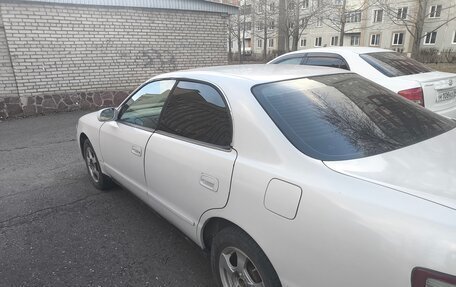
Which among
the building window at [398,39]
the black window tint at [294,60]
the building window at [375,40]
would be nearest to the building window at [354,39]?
the building window at [375,40]

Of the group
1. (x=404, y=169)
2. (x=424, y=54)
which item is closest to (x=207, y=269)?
(x=404, y=169)

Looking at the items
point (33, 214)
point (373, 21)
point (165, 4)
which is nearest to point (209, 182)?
point (33, 214)

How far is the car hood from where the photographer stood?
1.46 meters

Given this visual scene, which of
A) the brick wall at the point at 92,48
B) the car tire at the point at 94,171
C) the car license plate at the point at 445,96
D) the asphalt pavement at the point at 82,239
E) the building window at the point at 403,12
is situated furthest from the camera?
the building window at the point at 403,12

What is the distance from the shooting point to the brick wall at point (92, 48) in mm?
8938

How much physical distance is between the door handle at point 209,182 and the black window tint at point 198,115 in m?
0.22

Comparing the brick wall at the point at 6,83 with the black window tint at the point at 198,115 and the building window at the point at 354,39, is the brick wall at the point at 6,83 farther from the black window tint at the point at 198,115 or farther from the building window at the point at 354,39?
the building window at the point at 354,39

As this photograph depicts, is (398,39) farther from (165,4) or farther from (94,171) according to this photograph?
(94,171)

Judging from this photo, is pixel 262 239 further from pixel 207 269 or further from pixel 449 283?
pixel 207 269

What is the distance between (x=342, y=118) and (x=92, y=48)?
9414mm

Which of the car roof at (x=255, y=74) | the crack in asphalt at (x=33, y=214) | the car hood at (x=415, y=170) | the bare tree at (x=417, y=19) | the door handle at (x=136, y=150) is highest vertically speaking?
the bare tree at (x=417, y=19)

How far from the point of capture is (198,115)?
251 cm

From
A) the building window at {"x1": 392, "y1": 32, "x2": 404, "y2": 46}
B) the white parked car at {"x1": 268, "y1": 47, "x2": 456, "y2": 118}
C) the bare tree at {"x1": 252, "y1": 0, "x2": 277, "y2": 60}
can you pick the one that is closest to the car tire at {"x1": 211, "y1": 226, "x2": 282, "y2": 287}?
the white parked car at {"x1": 268, "y1": 47, "x2": 456, "y2": 118}

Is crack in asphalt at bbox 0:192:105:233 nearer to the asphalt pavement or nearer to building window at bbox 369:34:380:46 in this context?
the asphalt pavement
